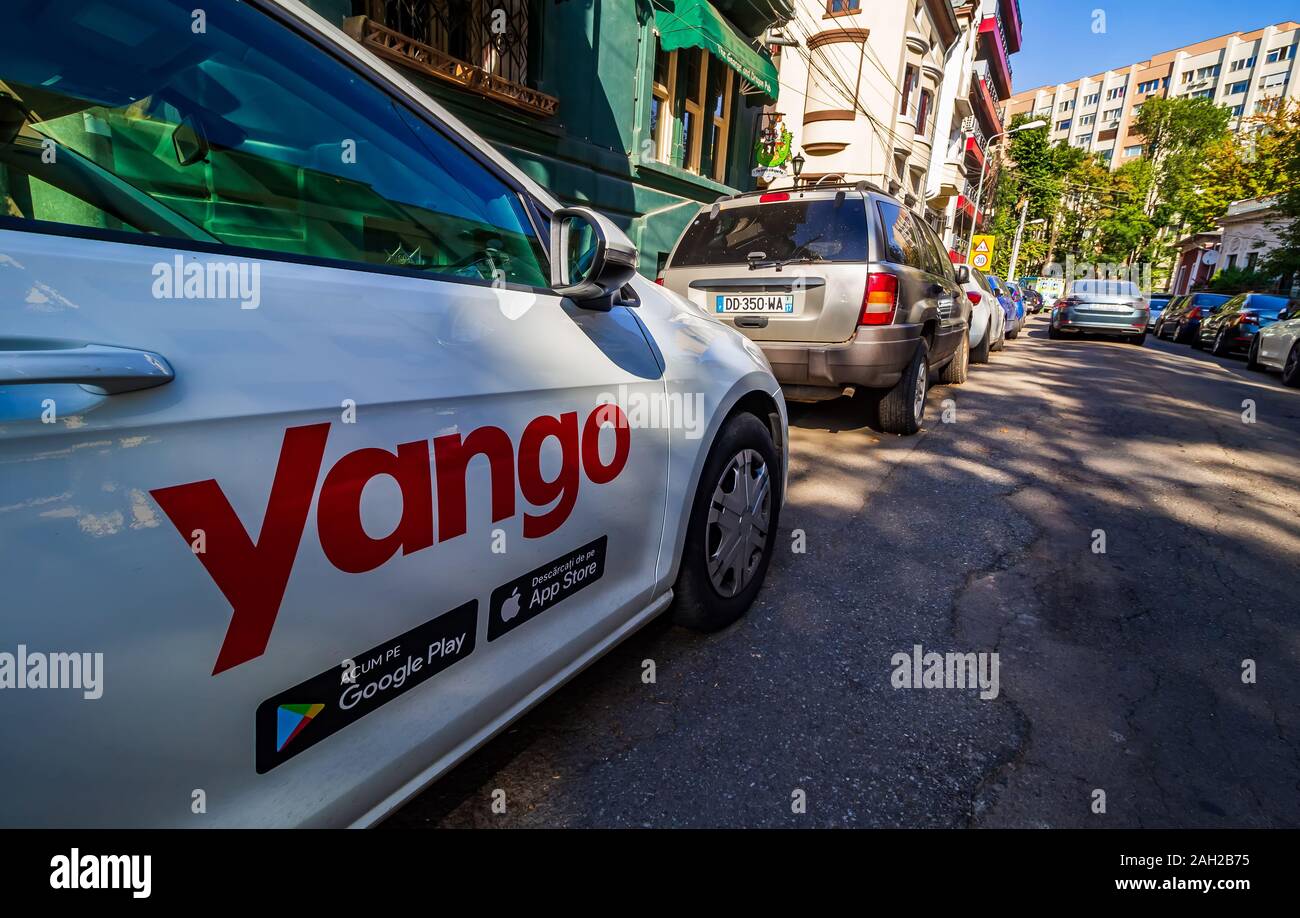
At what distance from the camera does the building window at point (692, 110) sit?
1099 centimetres

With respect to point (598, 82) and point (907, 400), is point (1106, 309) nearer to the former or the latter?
point (598, 82)

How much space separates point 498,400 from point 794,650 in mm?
1572

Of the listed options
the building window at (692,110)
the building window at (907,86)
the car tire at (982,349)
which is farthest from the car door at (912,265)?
the building window at (907,86)

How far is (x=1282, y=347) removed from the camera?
10648 millimetres

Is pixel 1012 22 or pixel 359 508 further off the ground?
pixel 1012 22

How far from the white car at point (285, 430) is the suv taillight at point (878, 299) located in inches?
116

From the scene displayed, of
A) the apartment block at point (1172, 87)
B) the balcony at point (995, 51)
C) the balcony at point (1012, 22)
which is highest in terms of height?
the apartment block at point (1172, 87)

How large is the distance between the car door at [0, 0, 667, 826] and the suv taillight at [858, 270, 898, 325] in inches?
122

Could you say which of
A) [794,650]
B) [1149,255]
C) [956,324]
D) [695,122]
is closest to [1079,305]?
[695,122]

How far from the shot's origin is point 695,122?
1225 centimetres

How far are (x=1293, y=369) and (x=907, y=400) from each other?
356 inches

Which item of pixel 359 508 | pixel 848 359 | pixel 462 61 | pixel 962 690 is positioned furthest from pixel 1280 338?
pixel 359 508

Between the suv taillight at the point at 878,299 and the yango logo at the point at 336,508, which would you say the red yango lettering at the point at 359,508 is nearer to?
the yango logo at the point at 336,508
